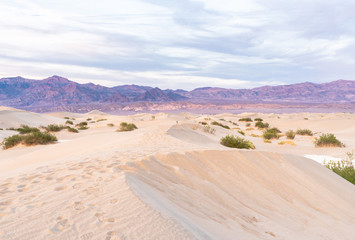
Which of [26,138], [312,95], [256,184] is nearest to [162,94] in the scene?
[312,95]

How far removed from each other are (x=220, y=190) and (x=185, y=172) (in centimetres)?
92

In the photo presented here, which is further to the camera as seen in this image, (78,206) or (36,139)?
(36,139)

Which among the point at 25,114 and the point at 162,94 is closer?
the point at 25,114

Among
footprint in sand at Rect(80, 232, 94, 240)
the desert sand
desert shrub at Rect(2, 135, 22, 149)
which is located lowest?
desert shrub at Rect(2, 135, 22, 149)

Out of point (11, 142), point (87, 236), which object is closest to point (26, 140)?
point (11, 142)

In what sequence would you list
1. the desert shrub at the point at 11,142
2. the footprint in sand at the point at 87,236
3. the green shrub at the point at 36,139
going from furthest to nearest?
the green shrub at the point at 36,139 → the desert shrub at the point at 11,142 → the footprint in sand at the point at 87,236

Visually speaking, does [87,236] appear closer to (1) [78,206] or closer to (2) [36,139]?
(1) [78,206]

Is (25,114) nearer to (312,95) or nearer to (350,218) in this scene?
(350,218)

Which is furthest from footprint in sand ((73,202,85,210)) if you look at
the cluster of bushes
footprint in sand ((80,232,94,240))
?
the cluster of bushes

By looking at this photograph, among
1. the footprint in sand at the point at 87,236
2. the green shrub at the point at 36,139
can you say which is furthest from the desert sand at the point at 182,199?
the green shrub at the point at 36,139

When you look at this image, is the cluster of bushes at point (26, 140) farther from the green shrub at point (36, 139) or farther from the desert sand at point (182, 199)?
the desert sand at point (182, 199)

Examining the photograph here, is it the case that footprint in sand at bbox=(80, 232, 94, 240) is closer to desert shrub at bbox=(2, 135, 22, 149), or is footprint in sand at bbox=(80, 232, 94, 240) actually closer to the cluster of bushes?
the cluster of bushes

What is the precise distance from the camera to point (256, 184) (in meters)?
6.09

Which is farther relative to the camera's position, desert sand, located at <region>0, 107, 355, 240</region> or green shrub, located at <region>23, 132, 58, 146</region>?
green shrub, located at <region>23, 132, 58, 146</region>
